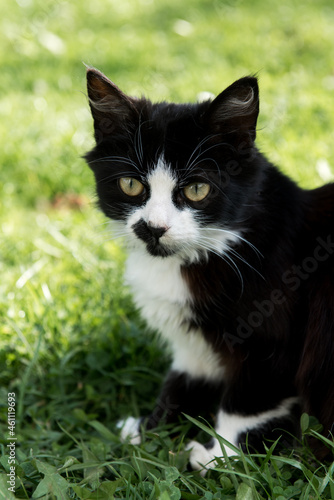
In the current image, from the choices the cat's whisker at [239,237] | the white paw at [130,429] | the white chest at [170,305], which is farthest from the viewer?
the white paw at [130,429]

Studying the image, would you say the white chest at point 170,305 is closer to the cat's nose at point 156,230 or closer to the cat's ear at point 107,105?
the cat's nose at point 156,230

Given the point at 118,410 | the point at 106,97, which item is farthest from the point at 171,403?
the point at 106,97

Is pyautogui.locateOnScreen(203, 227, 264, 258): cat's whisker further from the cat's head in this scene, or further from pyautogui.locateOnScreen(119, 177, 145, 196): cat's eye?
pyautogui.locateOnScreen(119, 177, 145, 196): cat's eye

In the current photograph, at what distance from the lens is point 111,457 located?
1.86m

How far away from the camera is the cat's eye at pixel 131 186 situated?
180 cm

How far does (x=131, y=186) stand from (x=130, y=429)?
93cm

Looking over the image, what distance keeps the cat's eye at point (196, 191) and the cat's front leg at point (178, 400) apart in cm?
76

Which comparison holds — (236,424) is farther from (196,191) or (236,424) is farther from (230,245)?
(196,191)

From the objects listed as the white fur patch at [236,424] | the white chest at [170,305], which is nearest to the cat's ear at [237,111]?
the white chest at [170,305]

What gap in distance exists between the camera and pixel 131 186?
1819mm

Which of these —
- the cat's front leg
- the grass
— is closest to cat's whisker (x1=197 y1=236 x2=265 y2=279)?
the grass

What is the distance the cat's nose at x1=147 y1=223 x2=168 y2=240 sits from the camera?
5.53 feet

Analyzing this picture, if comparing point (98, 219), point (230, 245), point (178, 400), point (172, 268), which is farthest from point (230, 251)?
point (98, 219)

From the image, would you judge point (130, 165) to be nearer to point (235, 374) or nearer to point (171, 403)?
point (235, 374)
